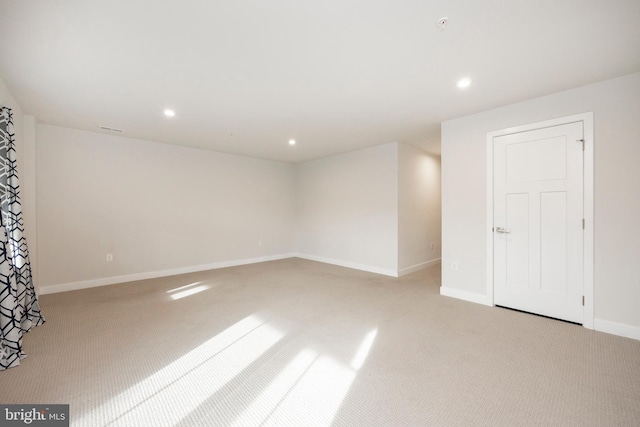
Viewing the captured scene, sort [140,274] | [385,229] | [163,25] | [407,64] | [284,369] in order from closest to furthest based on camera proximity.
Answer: [163,25] → [284,369] → [407,64] → [140,274] → [385,229]

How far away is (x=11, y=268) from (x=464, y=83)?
14.9ft

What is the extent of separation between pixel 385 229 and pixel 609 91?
10.7 feet

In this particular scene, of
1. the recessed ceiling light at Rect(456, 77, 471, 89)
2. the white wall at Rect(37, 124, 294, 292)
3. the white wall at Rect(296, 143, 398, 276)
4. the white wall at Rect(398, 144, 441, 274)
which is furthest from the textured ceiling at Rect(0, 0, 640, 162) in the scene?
the white wall at Rect(296, 143, 398, 276)

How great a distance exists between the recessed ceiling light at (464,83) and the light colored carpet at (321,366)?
8.11 ft

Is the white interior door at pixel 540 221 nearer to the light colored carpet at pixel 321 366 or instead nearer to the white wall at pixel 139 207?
the light colored carpet at pixel 321 366

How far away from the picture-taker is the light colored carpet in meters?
1.53

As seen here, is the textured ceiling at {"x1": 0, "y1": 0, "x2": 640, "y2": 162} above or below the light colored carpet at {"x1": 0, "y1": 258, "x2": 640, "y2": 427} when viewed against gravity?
above

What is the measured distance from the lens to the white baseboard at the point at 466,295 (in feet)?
11.0

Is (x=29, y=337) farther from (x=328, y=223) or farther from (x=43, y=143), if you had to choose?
(x=328, y=223)

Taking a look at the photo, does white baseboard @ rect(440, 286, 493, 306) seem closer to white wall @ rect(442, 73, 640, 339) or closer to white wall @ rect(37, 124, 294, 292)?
white wall @ rect(442, 73, 640, 339)

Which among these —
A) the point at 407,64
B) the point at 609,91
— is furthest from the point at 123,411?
the point at 609,91

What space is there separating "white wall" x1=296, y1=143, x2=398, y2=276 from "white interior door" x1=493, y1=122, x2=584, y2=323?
1793 mm

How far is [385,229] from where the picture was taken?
4965 millimetres

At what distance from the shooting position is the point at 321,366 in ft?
6.51
